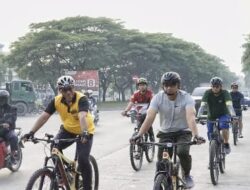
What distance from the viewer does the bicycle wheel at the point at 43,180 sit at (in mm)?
5060

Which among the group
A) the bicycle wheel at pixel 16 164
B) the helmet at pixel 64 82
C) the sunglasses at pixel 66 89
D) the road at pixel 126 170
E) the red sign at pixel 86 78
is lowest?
the road at pixel 126 170

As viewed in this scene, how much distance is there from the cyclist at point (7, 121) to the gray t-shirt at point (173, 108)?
3846 mm

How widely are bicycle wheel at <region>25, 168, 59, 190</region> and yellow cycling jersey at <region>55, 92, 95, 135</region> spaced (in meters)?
0.94

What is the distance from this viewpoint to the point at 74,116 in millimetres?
6129

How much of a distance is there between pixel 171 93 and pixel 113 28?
4317 cm

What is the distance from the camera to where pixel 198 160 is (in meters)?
10.6

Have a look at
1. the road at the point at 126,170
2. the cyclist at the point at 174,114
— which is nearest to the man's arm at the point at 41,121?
the cyclist at the point at 174,114

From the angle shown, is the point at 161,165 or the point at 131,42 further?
the point at 131,42

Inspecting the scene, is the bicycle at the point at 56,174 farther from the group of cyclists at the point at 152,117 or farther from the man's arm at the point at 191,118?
the man's arm at the point at 191,118

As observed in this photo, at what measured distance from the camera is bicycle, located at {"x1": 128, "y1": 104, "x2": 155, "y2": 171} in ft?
30.3

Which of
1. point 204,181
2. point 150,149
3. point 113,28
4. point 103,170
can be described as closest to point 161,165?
point 204,181

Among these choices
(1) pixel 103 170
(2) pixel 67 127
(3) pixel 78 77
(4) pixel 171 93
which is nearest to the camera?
(4) pixel 171 93

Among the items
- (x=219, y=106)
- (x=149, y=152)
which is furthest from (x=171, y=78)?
(x=149, y=152)

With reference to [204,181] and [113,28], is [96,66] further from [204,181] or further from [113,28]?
[204,181]
